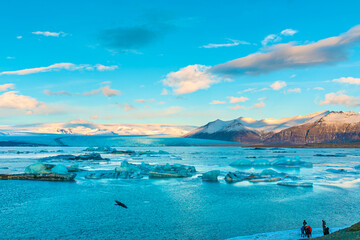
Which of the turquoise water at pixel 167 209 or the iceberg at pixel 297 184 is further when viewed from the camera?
the iceberg at pixel 297 184

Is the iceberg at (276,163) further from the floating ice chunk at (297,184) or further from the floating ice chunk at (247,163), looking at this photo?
the floating ice chunk at (297,184)

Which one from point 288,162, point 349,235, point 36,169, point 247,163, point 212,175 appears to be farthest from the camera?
point 288,162

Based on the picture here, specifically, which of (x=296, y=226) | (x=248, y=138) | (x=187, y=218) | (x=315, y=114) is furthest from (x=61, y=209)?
(x=315, y=114)

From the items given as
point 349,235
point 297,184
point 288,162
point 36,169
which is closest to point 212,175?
point 297,184

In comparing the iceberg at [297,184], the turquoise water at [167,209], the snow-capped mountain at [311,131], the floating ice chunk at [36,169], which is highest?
the snow-capped mountain at [311,131]

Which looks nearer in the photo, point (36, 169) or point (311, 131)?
point (36, 169)

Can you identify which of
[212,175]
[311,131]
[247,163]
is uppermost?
[311,131]

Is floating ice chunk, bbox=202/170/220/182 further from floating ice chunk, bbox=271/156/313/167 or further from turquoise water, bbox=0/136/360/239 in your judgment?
floating ice chunk, bbox=271/156/313/167

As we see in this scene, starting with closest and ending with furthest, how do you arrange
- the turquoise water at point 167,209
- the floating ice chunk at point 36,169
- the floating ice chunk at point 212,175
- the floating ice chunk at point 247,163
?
1. the turquoise water at point 167,209
2. the floating ice chunk at point 212,175
3. the floating ice chunk at point 36,169
4. the floating ice chunk at point 247,163

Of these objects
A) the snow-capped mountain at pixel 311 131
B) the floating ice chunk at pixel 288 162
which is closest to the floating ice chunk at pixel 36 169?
the floating ice chunk at pixel 288 162

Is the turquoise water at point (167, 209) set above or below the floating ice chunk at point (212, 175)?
below

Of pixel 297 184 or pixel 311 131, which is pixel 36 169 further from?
pixel 311 131

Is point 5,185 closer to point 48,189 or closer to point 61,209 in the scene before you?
point 48,189

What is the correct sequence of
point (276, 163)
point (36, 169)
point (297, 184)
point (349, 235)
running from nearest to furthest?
1. point (349, 235)
2. point (297, 184)
3. point (36, 169)
4. point (276, 163)
